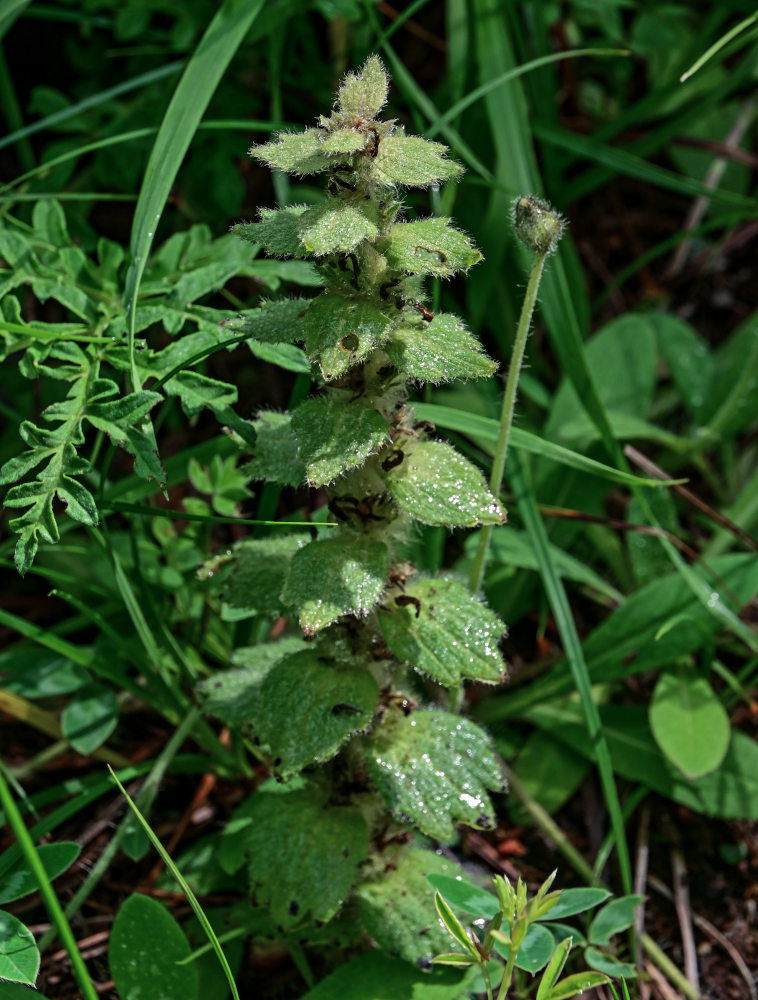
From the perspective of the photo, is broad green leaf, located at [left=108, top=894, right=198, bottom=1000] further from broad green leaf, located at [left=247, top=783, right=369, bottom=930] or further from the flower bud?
the flower bud

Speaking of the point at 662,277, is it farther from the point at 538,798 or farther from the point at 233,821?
the point at 233,821

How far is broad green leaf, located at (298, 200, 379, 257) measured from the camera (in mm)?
1344

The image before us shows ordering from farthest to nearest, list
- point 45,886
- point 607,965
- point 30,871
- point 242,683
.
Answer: point 242,683, point 607,965, point 30,871, point 45,886

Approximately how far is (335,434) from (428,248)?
302 mm

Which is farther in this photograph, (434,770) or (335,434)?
(434,770)

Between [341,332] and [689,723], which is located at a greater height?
[341,332]

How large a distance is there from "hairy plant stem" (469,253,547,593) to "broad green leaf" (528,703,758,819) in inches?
23.2

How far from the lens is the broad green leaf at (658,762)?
2330 millimetres

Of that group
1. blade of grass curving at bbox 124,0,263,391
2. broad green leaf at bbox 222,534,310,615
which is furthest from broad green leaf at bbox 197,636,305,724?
blade of grass curving at bbox 124,0,263,391

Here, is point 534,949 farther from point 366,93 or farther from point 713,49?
point 713,49

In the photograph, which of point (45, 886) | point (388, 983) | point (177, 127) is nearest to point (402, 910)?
point (388, 983)

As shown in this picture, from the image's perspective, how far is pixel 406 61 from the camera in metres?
3.46

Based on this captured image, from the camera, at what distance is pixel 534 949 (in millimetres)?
1655

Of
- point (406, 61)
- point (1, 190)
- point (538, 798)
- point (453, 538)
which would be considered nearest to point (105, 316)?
point (1, 190)
